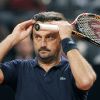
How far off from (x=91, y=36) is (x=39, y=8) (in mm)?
3018

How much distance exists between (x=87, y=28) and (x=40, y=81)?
0.64 m

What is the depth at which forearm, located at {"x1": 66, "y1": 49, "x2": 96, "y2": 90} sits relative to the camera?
12.2 ft

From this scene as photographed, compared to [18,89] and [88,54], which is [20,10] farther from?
[18,89]

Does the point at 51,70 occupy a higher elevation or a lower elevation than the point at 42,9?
lower

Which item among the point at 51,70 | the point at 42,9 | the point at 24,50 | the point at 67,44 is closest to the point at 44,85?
the point at 51,70

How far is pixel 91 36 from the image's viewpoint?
410 cm

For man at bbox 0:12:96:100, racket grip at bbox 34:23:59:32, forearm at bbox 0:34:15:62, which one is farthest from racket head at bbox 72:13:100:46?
forearm at bbox 0:34:15:62

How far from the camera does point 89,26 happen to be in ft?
13.7

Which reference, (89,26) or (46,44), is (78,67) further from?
(89,26)

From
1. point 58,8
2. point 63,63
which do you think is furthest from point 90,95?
point 58,8

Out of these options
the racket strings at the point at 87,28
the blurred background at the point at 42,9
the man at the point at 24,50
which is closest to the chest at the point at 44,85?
the racket strings at the point at 87,28

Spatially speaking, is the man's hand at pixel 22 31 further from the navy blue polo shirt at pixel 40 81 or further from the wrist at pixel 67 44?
the wrist at pixel 67 44

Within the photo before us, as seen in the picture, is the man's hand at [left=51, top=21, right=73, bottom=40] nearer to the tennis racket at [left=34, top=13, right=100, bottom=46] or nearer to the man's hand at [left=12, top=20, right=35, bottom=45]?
the tennis racket at [left=34, top=13, right=100, bottom=46]

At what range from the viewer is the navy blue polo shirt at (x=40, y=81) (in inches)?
152
